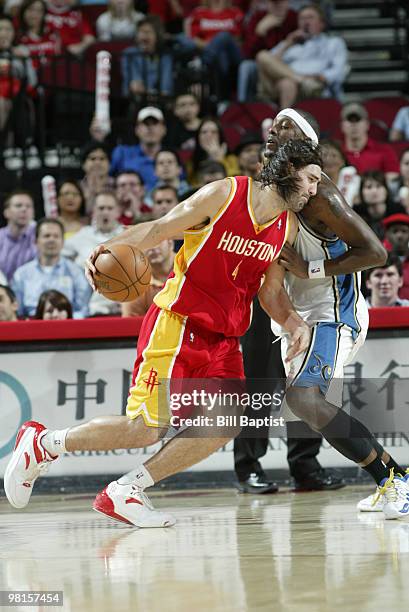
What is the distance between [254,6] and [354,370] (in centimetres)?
786

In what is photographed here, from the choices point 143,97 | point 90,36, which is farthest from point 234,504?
point 90,36

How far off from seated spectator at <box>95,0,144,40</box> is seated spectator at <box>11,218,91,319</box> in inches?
198

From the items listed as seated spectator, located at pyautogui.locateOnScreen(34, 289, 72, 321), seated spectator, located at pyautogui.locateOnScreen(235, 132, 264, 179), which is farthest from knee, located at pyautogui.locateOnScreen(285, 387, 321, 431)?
seated spectator, located at pyautogui.locateOnScreen(235, 132, 264, 179)

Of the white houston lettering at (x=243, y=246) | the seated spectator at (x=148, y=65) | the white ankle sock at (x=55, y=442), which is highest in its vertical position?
the seated spectator at (x=148, y=65)

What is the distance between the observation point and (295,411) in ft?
18.6

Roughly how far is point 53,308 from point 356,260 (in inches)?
120

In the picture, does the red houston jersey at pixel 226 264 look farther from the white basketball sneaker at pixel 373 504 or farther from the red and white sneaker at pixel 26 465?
the white basketball sneaker at pixel 373 504

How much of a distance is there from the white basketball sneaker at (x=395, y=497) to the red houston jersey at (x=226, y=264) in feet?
3.65

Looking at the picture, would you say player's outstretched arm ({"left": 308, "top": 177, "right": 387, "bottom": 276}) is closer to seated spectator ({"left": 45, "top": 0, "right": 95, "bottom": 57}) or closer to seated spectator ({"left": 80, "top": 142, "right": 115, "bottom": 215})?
seated spectator ({"left": 80, "top": 142, "right": 115, "bottom": 215})

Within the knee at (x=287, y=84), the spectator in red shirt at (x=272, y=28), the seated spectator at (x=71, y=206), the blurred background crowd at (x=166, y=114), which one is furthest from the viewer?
the spectator in red shirt at (x=272, y=28)

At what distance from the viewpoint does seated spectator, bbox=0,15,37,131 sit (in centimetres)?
1172

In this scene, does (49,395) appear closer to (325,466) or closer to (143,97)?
(325,466)

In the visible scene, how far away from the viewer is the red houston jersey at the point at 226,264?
5.20 metres

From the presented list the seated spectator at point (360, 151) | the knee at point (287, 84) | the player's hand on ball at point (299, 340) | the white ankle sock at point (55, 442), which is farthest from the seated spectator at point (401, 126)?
the white ankle sock at point (55, 442)
